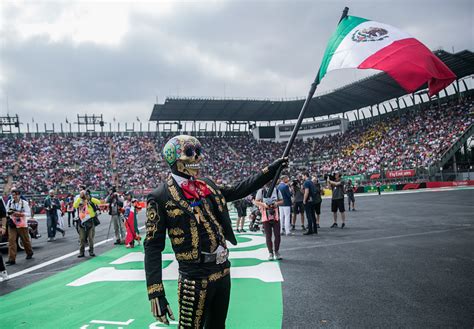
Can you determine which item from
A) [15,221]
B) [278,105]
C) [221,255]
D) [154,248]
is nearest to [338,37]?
[221,255]

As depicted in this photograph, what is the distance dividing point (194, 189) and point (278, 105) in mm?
46135

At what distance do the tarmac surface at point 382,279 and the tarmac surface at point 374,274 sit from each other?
0.04ft

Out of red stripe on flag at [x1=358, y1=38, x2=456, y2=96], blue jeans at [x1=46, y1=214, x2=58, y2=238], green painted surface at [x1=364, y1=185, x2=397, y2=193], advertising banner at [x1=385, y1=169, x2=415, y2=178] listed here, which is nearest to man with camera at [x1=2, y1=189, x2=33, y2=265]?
blue jeans at [x1=46, y1=214, x2=58, y2=238]

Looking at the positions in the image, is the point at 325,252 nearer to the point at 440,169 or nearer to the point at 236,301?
the point at 236,301

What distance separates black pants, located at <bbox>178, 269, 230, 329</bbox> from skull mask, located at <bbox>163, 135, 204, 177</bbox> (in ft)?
2.55

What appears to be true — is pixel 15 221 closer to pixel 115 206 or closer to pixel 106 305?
pixel 115 206

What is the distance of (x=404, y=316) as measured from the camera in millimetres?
3795

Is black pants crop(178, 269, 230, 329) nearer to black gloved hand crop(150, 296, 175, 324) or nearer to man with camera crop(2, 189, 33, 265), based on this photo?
black gloved hand crop(150, 296, 175, 324)

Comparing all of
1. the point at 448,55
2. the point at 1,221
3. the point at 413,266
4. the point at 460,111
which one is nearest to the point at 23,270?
the point at 1,221

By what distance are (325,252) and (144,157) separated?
139ft

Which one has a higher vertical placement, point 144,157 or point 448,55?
point 448,55

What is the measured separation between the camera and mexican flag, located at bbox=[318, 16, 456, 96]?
434 cm

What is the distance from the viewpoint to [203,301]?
218 cm

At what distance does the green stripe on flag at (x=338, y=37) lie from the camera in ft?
12.9
